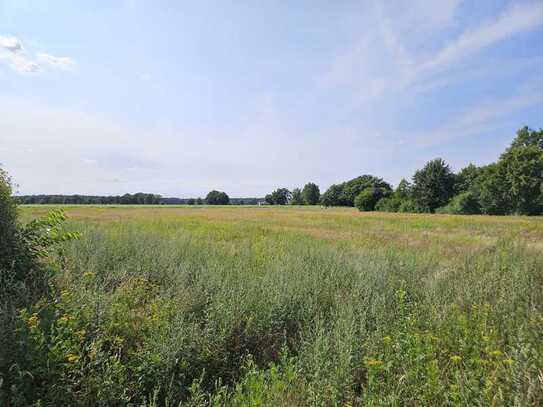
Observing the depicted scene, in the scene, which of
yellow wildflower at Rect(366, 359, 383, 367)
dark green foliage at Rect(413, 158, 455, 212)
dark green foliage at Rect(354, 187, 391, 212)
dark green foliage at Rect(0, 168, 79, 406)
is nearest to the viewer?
yellow wildflower at Rect(366, 359, 383, 367)

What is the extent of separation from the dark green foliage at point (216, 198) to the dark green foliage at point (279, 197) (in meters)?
21.0

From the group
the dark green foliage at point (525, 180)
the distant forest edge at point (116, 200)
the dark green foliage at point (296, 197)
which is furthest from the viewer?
the dark green foliage at point (296, 197)

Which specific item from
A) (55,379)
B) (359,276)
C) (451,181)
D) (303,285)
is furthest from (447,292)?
(451,181)

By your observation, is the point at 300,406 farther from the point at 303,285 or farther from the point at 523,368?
the point at 303,285

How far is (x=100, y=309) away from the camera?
3281 millimetres

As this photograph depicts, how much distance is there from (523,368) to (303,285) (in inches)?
116

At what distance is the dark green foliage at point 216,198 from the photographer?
126 metres

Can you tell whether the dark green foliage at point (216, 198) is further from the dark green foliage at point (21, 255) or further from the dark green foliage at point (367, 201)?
the dark green foliage at point (21, 255)

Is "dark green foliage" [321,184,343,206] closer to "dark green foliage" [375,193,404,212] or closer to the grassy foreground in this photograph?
"dark green foliage" [375,193,404,212]

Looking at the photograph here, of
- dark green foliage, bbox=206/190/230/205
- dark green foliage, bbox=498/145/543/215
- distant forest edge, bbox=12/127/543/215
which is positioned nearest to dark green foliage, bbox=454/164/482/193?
distant forest edge, bbox=12/127/543/215

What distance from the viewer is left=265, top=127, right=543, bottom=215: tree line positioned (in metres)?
42.6

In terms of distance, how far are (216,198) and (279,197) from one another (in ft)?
99.6

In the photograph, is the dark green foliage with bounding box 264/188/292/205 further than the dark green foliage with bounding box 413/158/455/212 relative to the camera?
Yes

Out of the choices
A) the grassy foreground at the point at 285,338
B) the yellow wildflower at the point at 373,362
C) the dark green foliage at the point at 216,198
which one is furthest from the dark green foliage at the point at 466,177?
the dark green foliage at the point at 216,198
